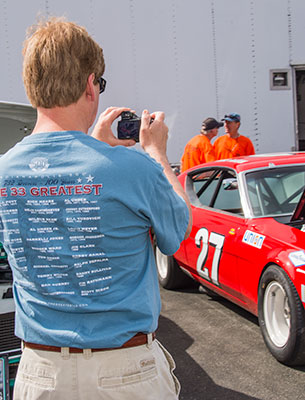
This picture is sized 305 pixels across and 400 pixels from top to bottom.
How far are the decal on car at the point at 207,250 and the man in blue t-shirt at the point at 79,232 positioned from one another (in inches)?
107

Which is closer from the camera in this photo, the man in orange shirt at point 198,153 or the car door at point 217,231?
the car door at point 217,231

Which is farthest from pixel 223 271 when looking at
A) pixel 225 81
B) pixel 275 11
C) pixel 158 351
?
pixel 275 11

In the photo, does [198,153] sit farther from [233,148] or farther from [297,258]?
[297,258]

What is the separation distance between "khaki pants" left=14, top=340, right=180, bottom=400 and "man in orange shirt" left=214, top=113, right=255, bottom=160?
19.3 feet

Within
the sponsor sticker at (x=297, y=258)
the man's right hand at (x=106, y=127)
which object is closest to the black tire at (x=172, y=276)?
the sponsor sticker at (x=297, y=258)

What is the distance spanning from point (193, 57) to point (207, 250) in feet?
15.0

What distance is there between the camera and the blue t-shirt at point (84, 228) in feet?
4.03

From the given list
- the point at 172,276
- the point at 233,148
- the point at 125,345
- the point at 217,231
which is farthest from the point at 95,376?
the point at 233,148

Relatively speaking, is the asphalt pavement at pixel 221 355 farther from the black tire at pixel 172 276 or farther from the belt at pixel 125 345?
the belt at pixel 125 345

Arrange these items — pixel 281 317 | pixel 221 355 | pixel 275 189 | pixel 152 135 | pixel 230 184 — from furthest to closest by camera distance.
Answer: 1. pixel 230 184
2. pixel 275 189
3. pixel 221 355
4. pixel 281 317
5. pixel 152 135

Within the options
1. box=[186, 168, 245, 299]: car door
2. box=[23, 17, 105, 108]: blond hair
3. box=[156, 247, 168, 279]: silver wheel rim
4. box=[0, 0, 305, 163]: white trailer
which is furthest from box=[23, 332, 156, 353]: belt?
box=[0, 0, 305, 163]: white trailer

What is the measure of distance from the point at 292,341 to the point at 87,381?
208cm

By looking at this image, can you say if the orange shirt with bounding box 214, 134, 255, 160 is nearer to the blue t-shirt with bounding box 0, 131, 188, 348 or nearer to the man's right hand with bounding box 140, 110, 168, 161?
the man's right hand with bounding box 140, 110, 168, 161

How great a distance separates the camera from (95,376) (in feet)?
4.10
